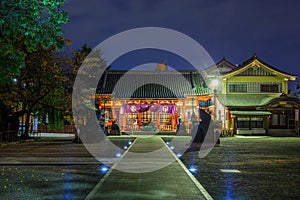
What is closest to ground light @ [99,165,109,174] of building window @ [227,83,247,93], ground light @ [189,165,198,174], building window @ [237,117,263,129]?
ground light @ [189,165,198,174]

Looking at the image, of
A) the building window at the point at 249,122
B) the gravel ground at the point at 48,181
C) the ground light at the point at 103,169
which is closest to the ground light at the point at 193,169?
the ground light at the point at 103,169

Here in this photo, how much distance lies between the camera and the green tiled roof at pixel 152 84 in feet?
142

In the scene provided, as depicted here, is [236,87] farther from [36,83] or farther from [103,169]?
[103,169]

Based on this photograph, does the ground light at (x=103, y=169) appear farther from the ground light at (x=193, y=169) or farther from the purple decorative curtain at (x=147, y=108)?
the purple decorative curtain at (x=147, y=108)

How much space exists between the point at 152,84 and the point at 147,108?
494cm

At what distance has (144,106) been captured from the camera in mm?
43125

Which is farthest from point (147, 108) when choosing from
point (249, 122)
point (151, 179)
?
point (151, 179)

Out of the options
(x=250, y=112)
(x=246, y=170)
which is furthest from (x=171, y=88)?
(x=246, y=170)

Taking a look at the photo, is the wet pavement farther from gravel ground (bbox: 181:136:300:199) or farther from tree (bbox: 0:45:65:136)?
tree (bbox: 0:45:65:136)

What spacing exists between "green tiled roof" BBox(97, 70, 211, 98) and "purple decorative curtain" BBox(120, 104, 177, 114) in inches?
45.7

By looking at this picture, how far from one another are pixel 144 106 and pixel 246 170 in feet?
101

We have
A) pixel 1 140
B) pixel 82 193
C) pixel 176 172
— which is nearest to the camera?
pixel 82 193

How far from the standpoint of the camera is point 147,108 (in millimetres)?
43219

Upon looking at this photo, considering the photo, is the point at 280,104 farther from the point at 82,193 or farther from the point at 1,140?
the point at 82,193
